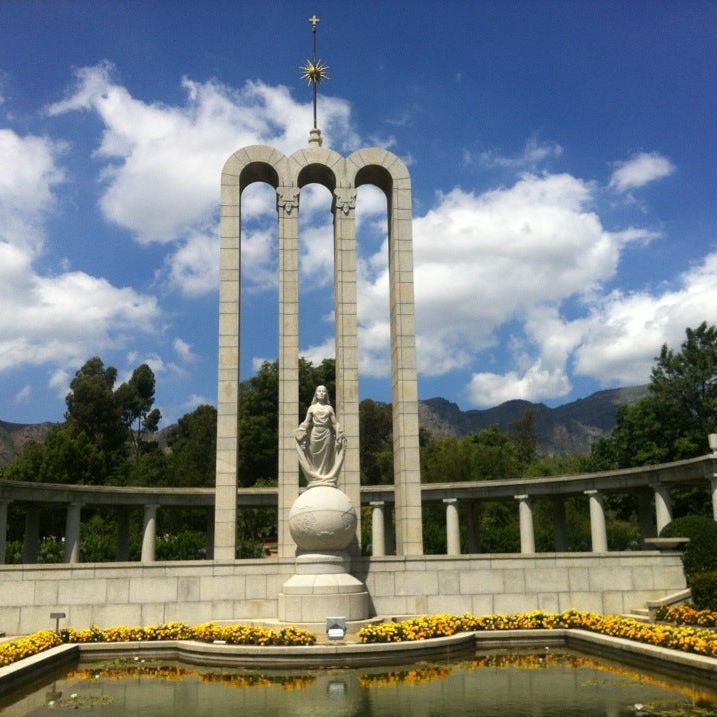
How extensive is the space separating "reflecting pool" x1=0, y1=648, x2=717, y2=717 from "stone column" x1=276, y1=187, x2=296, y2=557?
8.28 m

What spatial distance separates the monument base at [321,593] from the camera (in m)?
17.8

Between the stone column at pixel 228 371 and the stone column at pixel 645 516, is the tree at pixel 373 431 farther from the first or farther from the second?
the stone column at pixel 228 371

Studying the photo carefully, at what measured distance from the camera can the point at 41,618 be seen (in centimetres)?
1842

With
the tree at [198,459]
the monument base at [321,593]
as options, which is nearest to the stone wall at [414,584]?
the monument base at [321,593]

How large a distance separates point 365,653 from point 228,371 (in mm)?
11002

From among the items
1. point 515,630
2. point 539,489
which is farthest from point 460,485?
point 515,630

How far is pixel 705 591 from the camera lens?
1795cm

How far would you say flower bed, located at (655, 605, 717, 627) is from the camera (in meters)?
16.9

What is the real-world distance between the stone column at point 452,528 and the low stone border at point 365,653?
22.0 m

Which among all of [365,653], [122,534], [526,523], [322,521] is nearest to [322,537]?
[322,521]

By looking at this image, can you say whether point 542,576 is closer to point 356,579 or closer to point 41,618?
point 356,579

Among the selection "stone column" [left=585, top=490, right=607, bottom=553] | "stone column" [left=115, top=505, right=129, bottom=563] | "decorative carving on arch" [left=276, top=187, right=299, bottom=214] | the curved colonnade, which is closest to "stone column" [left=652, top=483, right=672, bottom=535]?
the curved colonnade

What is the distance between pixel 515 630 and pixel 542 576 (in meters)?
3.11

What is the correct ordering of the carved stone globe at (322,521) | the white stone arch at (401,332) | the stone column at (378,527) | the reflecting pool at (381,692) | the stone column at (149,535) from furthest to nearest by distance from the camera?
the stone column at (378,527)
the stone column at (149,535)
the white stone arch at (401,332)
the carved stone globe at (322,521)
the reflecting pool at (381,692)
